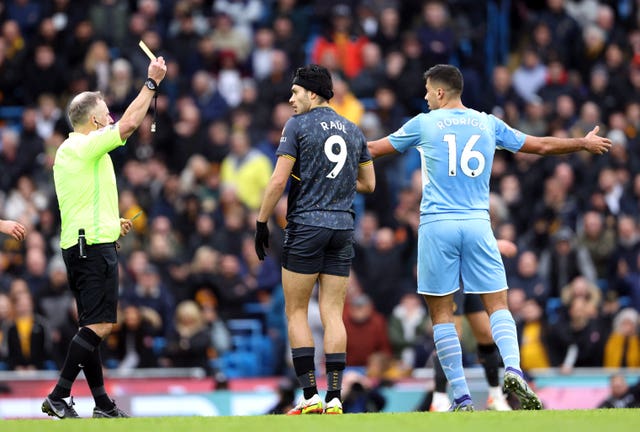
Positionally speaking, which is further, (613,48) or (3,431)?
(613,48)

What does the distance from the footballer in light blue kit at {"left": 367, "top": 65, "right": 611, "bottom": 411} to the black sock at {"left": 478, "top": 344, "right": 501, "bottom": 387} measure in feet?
6.57

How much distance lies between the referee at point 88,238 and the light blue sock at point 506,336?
3.07m

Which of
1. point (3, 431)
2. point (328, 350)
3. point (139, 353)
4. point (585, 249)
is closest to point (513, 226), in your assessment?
point (585, 249)

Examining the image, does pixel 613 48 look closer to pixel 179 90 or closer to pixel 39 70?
pixel 179 90

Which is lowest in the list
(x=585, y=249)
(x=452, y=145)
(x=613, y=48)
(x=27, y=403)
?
(x=27, y=403)

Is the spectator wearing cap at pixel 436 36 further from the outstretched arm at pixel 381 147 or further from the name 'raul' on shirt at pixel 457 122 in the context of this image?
the name 'raul' on shirt at pixel 457 122

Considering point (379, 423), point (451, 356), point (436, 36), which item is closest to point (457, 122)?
point (451, 356)

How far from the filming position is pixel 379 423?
10.5m

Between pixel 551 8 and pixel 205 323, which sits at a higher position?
pixel 551 8

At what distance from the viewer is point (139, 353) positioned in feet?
61.3

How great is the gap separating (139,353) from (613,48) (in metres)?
9.35

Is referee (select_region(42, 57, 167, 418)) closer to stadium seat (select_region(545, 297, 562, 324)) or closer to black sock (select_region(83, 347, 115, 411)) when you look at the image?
black sock (select_region(83, 347, 115, 411))

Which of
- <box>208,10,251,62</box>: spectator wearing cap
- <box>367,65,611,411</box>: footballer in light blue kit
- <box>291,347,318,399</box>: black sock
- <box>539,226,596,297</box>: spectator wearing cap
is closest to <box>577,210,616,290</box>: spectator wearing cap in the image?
<box>539,226,596,297</box>: spectator wearing cap

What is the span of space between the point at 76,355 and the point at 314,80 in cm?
294
